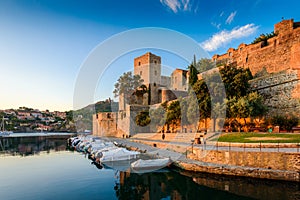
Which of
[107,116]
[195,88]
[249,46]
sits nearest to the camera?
[195,88]

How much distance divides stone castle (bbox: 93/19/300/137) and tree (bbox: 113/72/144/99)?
1215mm

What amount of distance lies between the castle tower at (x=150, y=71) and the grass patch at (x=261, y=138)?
2221cm

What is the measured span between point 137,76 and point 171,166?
2833 centimetres

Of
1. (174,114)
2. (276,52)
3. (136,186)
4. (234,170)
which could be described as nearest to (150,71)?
(174,114)

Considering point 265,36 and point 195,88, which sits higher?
point 265,36

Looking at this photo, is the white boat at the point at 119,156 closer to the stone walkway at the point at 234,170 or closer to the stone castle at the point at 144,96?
the stone walkway at the point at 234,170

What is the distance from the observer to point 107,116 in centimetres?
3562

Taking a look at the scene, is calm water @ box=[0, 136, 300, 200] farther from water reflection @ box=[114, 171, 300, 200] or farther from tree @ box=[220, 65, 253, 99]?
tree @ box=[220, 65, 253, 99]

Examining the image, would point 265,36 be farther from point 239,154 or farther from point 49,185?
point 49,185

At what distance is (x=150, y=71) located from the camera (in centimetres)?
3888

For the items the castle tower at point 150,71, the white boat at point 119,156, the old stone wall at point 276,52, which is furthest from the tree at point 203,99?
the castle tower at point 150,71

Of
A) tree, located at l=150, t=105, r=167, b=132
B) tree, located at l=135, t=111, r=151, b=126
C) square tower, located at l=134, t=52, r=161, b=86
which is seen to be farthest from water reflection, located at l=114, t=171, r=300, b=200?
square tower, located at l=134, t=52, r=161, b=86

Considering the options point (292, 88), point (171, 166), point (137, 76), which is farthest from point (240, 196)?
point (137, 76)

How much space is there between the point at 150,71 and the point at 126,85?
565cm
